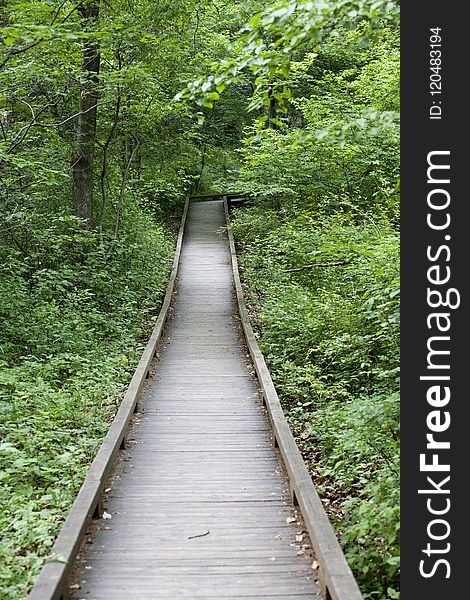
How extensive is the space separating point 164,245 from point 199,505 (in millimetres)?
15539

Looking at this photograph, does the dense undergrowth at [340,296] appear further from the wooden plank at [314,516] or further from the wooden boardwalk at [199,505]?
the wooden boardwalk at [199,505]

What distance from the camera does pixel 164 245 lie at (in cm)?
2073

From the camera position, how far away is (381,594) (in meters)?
4.27

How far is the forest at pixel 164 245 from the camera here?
511 cm

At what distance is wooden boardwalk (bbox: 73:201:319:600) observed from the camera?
14.5ft

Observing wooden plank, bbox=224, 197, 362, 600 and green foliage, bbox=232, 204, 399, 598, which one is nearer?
wooden plank, bbox=224, 197, 362, 600

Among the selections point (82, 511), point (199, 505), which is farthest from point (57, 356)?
point (82, 511)

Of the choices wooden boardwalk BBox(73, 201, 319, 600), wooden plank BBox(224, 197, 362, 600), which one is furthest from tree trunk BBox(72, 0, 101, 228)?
wooden plank BBox(224, 197, 362, 600)

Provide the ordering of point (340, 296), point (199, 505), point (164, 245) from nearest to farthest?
1. point (199, 505)
2. point (340, 296)
3. point (164, 245)

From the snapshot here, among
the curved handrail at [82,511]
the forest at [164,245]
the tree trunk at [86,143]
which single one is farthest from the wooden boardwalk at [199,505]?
the tree trunk at [86,143]

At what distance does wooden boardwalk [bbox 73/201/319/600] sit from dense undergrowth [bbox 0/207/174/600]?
18.2 inches

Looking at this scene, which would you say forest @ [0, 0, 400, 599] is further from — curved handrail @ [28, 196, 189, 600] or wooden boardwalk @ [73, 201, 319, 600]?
wooden boardwalk @ [73, 201, 319, 600]

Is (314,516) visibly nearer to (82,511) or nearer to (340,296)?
(82,511)

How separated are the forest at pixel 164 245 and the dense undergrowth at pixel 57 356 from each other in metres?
0.04
